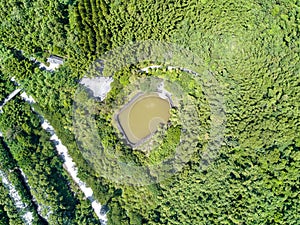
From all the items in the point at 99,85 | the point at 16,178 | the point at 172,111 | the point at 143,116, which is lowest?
the point at 16,178

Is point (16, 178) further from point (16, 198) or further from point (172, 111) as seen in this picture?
point (172, 111)

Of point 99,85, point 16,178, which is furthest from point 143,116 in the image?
point 16,178

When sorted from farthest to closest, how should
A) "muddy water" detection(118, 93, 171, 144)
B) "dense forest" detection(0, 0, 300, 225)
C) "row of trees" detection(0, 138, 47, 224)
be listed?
"muddy water" detection(118, 93, 171, 144)
"row of trees" detection(0, 138, 47, 224)
"dense forest" detection(0, 0, 300, 225)

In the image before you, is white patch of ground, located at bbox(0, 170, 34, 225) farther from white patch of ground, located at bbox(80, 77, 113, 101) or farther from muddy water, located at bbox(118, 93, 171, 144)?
muddy water, located at bbox(118, 93, 171, 144)

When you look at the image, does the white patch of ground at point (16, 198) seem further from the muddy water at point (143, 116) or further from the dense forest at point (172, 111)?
the muddy water at point (143, 116)

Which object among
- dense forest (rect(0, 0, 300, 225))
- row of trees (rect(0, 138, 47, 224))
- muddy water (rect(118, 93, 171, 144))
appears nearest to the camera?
dense forest (rect(0, 0, 300, 225))

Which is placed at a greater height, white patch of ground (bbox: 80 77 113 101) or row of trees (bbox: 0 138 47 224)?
→ white patch of ground (bbox: 80 77 113 101)

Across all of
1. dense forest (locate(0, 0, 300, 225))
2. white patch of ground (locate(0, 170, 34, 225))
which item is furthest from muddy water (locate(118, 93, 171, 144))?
white patch of ground (locate(0, 170, 34, 225))
